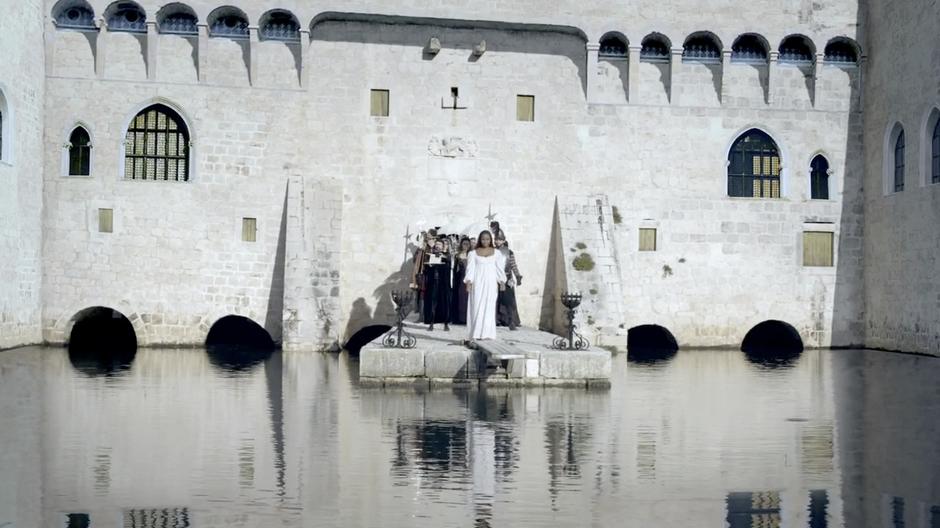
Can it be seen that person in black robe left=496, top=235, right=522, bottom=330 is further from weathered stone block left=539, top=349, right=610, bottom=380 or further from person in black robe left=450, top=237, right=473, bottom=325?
weathered stone block left=539, top=349, right=610, bottom=380

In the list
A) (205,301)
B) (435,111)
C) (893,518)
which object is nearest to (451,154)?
(435,111)

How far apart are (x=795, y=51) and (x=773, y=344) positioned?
7520 mm

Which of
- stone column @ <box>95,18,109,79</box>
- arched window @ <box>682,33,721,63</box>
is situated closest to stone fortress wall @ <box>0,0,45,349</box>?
stone column @ <box>95,18,109,79</box>

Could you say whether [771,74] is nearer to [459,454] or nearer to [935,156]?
[935,156]

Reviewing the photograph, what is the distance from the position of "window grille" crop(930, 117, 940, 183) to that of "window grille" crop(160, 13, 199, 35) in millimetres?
15250

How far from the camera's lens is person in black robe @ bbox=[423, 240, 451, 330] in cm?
2002

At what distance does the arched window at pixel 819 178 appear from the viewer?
2373 centimetres

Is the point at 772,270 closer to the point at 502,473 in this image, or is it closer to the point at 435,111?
the point at 435,111

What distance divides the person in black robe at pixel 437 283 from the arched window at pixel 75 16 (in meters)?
8.79

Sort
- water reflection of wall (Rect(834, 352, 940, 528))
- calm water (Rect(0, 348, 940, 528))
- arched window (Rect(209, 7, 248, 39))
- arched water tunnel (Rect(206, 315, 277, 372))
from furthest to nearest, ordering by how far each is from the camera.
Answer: arched window (Rect(209, 7, 248, 39)), arched water tunnel (Rect(206, 315, 277, 372)), water reflection of wall (Rect(834, 352, 940, 528)), calm water (Rect(0, 348, 940, 528))

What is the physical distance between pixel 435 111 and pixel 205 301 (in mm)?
6341

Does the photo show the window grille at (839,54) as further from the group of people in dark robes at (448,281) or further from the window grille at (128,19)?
the window grille at (128,19)

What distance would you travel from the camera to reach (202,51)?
22.0 meters

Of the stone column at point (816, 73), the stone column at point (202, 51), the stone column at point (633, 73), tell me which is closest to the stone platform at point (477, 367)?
the stone column at point (202, 51)
